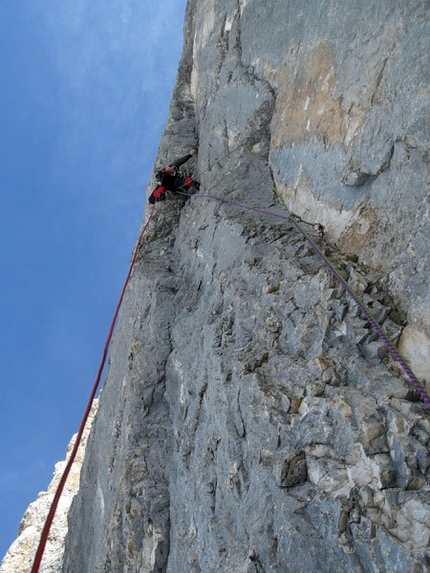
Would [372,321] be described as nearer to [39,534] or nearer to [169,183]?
[169,183]

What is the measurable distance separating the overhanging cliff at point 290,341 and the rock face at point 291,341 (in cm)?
2

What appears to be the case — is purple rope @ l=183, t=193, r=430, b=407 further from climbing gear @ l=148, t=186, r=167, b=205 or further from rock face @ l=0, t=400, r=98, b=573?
rock face @ l=0, t=400, r=98, b=573

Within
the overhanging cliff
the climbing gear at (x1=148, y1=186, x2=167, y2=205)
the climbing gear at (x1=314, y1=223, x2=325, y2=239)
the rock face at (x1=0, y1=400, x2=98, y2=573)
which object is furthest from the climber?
the rock face at (x1=0, y1=400, x2=98, y2=573)

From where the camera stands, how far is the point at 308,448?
3258mm

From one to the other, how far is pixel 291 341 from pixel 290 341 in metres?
0.01

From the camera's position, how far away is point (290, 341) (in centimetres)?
404

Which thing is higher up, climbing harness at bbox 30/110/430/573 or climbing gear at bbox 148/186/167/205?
climbing gear at bbox 148/186/167/205

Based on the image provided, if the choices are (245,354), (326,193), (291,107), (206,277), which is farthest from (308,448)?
(291,107)

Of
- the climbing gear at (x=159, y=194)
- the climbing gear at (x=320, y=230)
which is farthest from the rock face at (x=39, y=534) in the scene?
the climbing gear at (x=320, y=230)

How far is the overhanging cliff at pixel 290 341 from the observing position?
117 inches

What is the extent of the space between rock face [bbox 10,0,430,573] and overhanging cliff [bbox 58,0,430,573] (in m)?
0.02

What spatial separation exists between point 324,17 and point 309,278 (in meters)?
2.93

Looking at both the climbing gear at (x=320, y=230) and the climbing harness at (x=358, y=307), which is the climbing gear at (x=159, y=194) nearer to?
the climbing harness at (x=358, y=307)

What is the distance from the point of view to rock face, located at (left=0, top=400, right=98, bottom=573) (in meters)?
10.0
